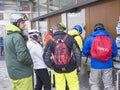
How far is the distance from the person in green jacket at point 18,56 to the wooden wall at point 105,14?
2.24m

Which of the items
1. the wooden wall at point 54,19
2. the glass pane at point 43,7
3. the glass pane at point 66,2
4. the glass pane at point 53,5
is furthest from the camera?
the glass pane at point 43,7

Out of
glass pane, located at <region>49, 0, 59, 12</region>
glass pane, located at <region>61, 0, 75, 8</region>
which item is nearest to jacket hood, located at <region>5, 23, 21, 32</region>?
glass pane, located at <region>61, 0, 75, 8</region>

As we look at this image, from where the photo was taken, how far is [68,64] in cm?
420

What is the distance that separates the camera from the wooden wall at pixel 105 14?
5410 millimetres

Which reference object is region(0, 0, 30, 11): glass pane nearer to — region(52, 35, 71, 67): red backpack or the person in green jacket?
→ region(52, 35, 71, 67): red backpack

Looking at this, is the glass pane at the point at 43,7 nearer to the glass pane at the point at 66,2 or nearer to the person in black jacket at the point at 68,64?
the glass pane at the point at 66,2

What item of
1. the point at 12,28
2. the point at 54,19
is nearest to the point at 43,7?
the point at 54,19

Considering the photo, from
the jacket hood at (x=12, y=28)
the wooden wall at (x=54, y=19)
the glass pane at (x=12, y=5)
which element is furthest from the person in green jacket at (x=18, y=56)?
the glass pane at (x=12, y=5)

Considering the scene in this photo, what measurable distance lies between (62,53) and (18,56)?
2.48 ft

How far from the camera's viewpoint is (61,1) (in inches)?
342

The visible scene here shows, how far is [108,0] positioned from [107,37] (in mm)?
1246

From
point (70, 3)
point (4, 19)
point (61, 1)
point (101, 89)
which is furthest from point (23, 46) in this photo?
point (4, 19)

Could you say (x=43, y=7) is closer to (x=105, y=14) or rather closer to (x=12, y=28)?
(x=105, y=14)

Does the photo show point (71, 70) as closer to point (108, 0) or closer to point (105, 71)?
point (105, 71)
